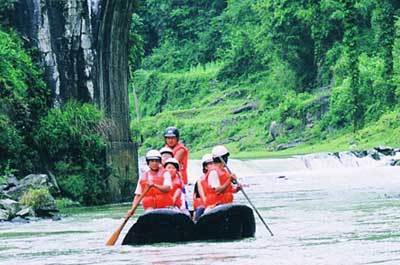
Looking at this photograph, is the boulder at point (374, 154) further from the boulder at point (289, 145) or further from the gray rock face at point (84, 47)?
the gray rock face at point (84, 47)

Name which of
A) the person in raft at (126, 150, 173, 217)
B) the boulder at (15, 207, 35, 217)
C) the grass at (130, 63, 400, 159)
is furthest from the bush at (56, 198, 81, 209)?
the grass at (130, 63, 400, 159)

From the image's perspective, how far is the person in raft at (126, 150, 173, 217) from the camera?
55.3 feet

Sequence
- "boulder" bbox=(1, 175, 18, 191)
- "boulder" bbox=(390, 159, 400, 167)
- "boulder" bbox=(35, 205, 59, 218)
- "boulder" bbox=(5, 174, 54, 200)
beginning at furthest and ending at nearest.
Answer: "boulder" bbox=(390, 159, 400, 167), "boulder" bbox=(1, 175, 18, 191), "boulder" bbox=(5, 174, 54, 200), "boulder" bbox=(35, 205, 59, 218)

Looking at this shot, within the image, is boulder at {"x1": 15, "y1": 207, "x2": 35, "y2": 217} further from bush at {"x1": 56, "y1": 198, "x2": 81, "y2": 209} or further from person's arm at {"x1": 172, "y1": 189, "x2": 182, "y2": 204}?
person's arm at {"x1": 172, "y1": 189, "x2": 182, "y2": 204}

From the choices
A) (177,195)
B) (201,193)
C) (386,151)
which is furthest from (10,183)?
(386,151)

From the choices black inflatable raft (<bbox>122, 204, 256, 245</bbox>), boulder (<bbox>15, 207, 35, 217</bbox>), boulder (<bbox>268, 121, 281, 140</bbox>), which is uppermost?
black inflatable raft (<bbox>122, 204, 256, 245</bbox>)

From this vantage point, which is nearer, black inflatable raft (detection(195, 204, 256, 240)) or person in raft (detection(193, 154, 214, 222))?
black inflatable raft (detection(195, 204, 256, 240))

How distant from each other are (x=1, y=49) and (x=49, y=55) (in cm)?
135

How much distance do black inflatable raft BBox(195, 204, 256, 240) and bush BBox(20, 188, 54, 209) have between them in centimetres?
702

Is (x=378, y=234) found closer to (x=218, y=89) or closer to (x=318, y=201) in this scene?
(x=318, y=201)

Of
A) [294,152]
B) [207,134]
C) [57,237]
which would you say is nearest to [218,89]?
[207,134]

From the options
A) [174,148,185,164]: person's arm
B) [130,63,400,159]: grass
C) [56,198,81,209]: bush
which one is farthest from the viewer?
[130,63,400,159]: grass

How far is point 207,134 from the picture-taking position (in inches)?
2467

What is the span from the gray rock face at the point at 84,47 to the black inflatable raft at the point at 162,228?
34.1ft
